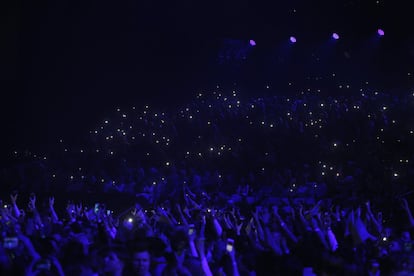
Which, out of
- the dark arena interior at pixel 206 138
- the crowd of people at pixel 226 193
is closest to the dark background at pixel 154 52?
the dark arena interior at pixel 206 138

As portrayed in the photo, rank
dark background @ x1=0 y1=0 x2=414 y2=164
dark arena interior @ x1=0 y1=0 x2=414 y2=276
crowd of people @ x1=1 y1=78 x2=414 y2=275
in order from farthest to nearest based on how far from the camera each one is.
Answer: dark background @ x1=0 y1=0 x2=414 y2=164 → dark arena interior @ x1=0 y1=0 x2=414 y2=276 → crowd of people @ x1=1 y1=78 x2=414 y2=275

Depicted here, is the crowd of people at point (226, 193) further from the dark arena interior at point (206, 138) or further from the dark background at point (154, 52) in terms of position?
the dark background at point (154, 52)

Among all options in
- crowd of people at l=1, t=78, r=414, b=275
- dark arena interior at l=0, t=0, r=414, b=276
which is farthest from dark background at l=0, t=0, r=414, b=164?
crowd of people at l=1, t=78, r=414, b=275

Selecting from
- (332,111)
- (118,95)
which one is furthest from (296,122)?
(118,95)

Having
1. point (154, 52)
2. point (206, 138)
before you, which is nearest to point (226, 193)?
point (206, 138)

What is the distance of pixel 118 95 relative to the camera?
1709 centimetres

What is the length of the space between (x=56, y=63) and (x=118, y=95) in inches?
92.8

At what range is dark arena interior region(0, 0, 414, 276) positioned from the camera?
4.33 metres

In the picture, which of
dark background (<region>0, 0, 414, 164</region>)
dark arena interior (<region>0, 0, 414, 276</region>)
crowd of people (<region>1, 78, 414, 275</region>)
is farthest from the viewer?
dark background (<region>0, 0, 414, 164</region>)

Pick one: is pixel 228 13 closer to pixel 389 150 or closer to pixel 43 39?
pixel 43 39

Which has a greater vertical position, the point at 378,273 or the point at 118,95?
the point at 118,95

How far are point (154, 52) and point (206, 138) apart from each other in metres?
5.71

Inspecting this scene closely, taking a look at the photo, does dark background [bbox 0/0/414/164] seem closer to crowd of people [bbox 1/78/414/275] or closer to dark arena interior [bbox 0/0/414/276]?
dark arena interior [bbox 0/0/414/276]

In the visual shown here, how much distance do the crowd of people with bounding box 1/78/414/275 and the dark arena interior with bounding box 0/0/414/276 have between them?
1.3 inches
